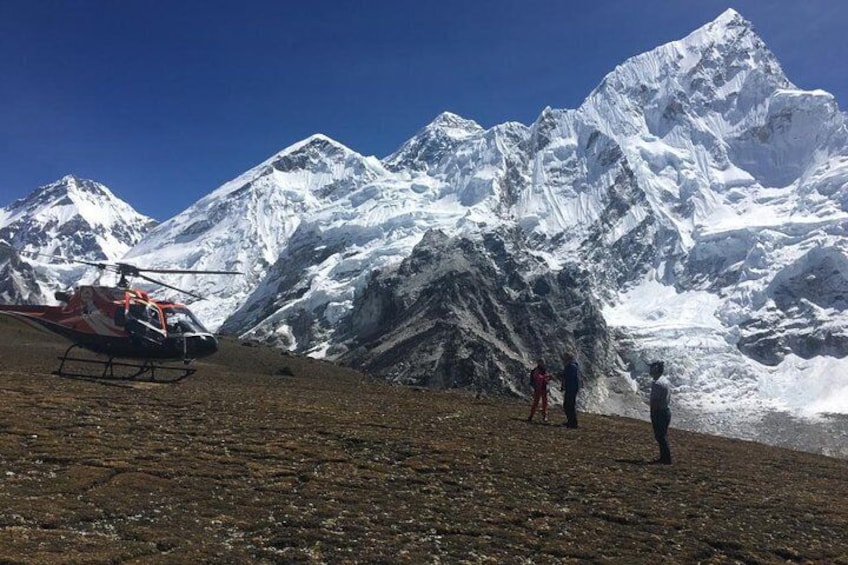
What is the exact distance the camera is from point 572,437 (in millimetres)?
26375

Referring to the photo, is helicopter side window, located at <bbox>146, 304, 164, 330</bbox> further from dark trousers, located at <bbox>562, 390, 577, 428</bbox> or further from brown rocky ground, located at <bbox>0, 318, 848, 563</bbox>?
dark trousers, located at <bbox>562, 390, 577, 428</bbox>

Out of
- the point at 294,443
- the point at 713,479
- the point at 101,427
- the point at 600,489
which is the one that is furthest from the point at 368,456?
the point at 713,479

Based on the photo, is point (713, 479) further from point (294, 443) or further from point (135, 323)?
point (135, 323)

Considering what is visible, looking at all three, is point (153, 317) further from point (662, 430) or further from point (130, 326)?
point (662, 430)

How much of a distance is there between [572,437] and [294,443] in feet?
39.8

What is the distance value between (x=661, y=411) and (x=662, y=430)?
0.63 meters

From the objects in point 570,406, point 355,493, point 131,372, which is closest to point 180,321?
point 131,372

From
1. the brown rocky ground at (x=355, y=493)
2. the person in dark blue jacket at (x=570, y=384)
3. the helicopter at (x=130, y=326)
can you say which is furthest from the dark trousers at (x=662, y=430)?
the helicopter at (x=130, y=326)

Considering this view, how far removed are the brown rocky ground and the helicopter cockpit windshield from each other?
6.54 m

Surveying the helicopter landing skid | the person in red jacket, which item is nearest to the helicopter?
the helicopter landing skid

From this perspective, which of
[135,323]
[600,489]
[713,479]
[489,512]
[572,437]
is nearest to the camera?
[489,512]

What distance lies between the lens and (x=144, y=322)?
3152 centimetres

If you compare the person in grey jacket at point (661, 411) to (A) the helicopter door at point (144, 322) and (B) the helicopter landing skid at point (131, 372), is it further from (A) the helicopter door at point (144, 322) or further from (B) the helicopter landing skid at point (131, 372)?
(B) the helicopter landing skid at point (131, 372)

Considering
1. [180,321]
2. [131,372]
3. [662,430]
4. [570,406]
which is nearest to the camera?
[662,430]
